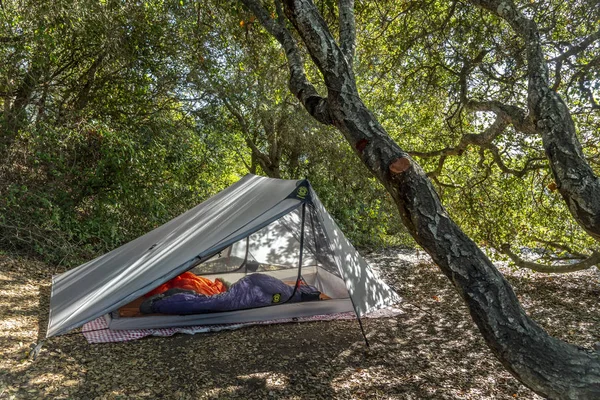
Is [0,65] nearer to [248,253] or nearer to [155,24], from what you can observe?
[155,24]

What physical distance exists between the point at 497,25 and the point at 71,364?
4.15 m

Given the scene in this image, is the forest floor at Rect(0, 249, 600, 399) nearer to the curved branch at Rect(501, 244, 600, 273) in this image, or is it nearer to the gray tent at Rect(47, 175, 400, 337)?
A: the gray tent at Rect(47, 175, 400, 337)

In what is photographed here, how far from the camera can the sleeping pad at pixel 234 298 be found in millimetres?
3354

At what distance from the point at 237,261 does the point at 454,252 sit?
294cm

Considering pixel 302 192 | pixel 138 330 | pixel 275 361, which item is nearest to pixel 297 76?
pixel 302 192

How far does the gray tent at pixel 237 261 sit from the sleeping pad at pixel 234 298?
52 millimetres

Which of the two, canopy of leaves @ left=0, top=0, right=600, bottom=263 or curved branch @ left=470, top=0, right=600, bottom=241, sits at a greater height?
canopy of leaves @ left=0, top=0, right=600, bottom=263

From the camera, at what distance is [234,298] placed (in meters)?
3.54

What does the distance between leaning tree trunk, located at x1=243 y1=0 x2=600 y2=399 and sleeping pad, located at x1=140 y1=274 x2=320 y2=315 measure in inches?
61.8

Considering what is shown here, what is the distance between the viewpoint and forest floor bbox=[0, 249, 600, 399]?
2477 millimetres

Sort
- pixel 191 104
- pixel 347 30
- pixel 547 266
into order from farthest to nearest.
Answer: pixel 191 104, pixel 547 266, pixel 347 30

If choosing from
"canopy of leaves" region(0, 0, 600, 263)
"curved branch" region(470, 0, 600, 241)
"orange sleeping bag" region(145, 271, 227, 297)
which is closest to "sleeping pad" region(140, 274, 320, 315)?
"orange sleeping bag" region(145, 271, 227, 297)

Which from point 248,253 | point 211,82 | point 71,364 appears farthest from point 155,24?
point 71,364

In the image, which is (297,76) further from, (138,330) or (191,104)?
(191,104)
